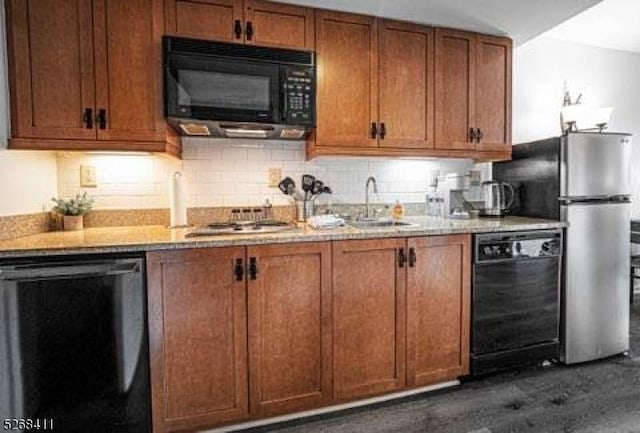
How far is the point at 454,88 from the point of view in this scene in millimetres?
2434

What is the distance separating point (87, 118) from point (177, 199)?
614 millimetres

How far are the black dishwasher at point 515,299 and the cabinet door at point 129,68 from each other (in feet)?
6.45

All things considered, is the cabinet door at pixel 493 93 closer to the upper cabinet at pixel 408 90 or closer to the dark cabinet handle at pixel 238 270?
the upper cabinet at pixel 408 90

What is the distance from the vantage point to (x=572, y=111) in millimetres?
3148

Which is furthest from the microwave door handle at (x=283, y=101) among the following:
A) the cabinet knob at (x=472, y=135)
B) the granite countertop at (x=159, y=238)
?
the cabinet knob at (x=472, y=135)

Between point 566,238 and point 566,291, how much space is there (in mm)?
349

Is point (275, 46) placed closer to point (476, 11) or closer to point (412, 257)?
point (476, 11)

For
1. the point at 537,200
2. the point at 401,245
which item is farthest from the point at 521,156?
the point at 401,245

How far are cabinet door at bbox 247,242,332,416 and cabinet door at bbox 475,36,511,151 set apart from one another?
154 centimetres

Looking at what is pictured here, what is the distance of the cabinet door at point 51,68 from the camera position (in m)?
1.70

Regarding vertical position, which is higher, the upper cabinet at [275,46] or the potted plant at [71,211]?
the upper cabinet at [275,46]

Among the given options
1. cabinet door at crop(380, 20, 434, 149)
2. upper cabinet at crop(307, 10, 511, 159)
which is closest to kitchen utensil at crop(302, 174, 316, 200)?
upper cabinet at crop(307, 10, 511, 159)

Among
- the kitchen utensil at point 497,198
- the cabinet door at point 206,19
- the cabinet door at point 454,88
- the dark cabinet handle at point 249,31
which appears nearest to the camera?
the cabinet door at point 206,19

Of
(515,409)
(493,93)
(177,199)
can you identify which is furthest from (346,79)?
(515,409)
